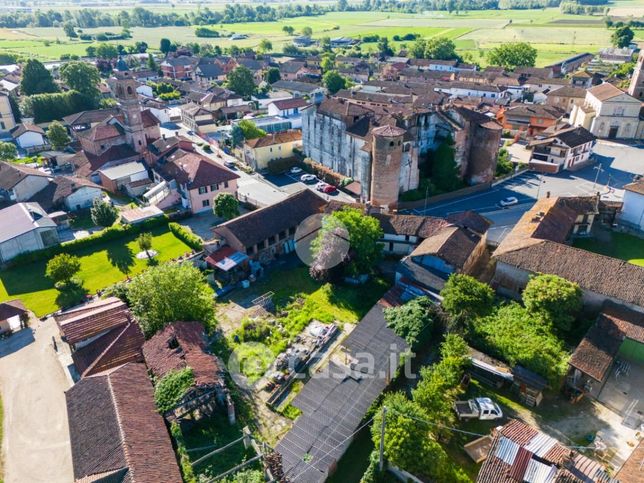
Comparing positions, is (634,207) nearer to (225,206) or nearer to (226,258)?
(226,258)

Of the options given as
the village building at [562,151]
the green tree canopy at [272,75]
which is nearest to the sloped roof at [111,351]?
the village building at [562,151]

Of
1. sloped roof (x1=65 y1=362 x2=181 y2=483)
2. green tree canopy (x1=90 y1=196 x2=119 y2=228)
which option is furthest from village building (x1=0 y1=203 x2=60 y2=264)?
sloped roof (x1=65 y1=362 x2=181 y2=483)

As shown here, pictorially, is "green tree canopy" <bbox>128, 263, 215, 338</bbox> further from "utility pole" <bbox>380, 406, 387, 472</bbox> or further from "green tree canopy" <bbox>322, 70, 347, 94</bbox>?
"green tree canopy" <bbox>322, 70, 347, 94</bbox>

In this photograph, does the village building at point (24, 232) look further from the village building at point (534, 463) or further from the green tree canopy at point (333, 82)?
the green tree canopy at point (333, 82)

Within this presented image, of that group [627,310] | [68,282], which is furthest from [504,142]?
[68,282]

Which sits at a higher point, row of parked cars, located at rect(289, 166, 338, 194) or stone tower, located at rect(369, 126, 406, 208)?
stone tower, located at rect(369, 126, 406, 208)

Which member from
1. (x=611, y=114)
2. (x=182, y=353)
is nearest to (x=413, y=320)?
(x=182, y=353)
